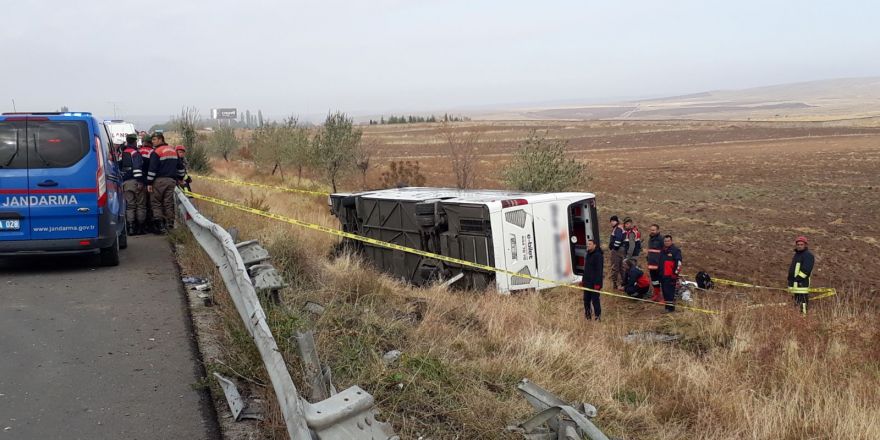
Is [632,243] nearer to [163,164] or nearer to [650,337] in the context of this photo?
[650,337]

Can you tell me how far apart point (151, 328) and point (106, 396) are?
1506mm

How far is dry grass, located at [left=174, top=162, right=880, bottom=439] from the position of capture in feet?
14.6

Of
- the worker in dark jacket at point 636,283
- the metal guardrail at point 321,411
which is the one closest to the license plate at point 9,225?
the metal guardrail at point 321,411

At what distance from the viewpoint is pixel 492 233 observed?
11.3 m

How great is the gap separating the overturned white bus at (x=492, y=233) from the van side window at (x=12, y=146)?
19.4 feet

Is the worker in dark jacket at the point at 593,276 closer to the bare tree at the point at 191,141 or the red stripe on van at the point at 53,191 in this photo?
the red stripe on van at the point at 53,191

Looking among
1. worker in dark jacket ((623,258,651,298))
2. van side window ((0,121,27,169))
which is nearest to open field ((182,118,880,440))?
worker in dark jacket ((623,258,651,298))

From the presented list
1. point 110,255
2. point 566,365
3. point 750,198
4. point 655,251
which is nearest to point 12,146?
point 110,255

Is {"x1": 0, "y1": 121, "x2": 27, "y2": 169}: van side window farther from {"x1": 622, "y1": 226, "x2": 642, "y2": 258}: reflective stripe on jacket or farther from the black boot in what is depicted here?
{"x1": 622, "y1": 226, "x2": 642, "y2": 258}: reflective stripe on jacket

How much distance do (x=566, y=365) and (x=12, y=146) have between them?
6713 millimetres

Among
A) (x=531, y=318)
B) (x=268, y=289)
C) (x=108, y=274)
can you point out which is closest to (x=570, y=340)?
(x=531, y=318)

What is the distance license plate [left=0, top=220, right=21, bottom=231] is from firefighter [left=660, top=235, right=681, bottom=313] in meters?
9.79

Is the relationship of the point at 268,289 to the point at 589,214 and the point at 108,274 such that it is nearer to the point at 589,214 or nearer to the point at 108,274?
the point at 108,274

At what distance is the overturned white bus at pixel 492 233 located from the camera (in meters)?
11.4
